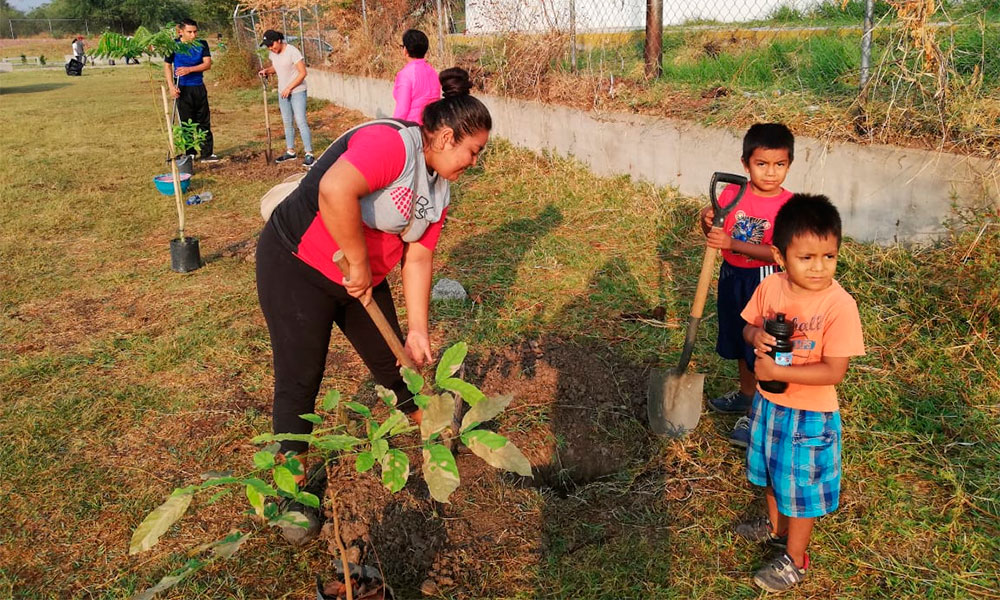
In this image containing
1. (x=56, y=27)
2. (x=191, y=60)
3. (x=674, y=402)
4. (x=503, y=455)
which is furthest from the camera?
(x=56, y=27)

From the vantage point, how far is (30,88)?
823 inches

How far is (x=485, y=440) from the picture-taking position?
1.44 metres

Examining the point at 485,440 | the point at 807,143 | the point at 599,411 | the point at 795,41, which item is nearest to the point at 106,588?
the point at 485,440

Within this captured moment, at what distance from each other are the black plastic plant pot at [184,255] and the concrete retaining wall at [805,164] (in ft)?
11.8

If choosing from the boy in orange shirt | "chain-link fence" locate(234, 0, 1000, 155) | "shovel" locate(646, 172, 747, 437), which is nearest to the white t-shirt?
"chain-link fence" locate(234, 0, 1000, 155)

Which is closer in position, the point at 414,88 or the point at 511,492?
the point at 511,492

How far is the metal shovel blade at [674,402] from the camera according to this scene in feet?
9.73

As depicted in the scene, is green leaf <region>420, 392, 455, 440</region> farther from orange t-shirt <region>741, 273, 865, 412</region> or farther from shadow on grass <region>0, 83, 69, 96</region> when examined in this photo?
shadow on grass <region>0, 83, 69, 96</region>

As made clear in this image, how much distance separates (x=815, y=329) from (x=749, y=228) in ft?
2.78

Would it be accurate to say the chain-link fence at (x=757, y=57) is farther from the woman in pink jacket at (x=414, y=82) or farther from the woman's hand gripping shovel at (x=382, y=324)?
the woman's hand gripping shovel at (x=382, y=324)

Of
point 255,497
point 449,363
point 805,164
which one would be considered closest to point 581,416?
point 449,363

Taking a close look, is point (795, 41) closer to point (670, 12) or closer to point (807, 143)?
point (807, 143)

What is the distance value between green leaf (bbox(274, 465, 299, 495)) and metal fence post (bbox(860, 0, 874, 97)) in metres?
4.38

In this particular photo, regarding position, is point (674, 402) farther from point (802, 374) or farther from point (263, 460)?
point (263, 460)
